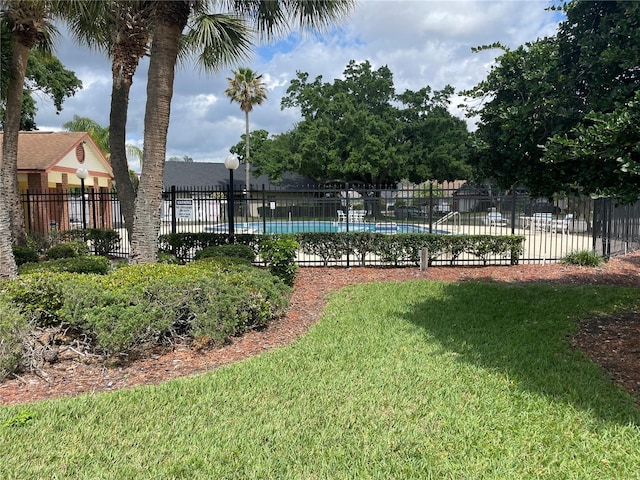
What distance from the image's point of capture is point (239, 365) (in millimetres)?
4410

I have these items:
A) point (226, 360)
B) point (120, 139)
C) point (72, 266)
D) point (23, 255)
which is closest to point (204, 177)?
point (23, 255)

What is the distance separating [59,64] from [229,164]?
57.2 feet

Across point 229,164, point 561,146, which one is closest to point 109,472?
point 561,146

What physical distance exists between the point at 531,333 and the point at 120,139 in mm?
7891

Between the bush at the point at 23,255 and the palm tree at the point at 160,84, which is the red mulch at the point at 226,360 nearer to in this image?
the palm tree at the point at 160,84

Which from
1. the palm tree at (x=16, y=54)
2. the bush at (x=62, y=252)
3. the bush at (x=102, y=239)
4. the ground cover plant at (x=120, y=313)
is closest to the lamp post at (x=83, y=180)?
the bush at (x=102, y=239)

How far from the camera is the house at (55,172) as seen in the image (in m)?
17.1

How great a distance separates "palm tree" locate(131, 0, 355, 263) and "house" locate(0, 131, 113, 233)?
1059 centimetres

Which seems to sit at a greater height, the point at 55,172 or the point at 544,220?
the point at 55,172

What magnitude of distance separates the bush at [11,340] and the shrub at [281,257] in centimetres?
414

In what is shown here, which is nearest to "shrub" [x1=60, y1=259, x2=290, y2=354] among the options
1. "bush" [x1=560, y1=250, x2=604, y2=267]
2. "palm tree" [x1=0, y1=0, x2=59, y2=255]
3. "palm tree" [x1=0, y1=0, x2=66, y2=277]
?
"palm tree" [x1=0, y1=0, x2=66, y2=277]

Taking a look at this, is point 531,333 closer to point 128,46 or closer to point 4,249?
point 4,249

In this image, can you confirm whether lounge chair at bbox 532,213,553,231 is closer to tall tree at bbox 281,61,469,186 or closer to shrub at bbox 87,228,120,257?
tall tree at bbox 281,61,469,186

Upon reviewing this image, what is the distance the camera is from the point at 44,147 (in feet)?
62.9
